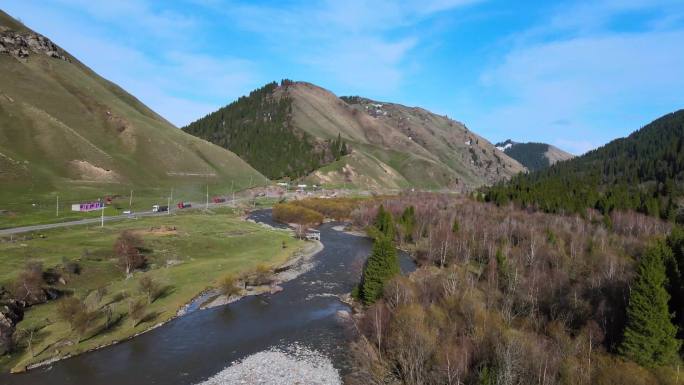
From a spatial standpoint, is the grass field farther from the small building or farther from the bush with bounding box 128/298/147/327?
the small building

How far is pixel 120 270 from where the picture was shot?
7525 centimetres

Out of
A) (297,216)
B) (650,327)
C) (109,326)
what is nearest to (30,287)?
(109,326)

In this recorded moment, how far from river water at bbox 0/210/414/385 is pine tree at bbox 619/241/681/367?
89.9 ft

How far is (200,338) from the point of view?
52.4 meters

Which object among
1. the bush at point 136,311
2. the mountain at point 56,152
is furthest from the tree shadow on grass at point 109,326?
the mountain at point 56,152

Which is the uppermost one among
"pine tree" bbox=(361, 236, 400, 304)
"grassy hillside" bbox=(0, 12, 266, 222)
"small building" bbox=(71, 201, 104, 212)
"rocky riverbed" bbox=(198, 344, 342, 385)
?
"grassy hillside" bbox=(0, 12, 266, 222)

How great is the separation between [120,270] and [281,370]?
44061 millimetres

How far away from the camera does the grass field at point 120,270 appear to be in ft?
164

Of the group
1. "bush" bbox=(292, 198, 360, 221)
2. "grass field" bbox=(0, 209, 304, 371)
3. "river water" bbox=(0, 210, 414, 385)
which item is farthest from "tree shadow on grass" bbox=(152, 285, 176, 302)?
"bush" bbox=(292, 198, 360, 221)

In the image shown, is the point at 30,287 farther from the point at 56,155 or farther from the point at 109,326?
the point at 56,155

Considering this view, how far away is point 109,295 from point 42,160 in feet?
387

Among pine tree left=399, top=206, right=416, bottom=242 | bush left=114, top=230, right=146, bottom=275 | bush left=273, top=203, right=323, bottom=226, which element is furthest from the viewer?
bush left=273, top=203, right=323, bottom=226

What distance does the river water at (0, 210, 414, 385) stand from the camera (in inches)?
1658

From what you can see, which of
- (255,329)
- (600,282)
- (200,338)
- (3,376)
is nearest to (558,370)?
(600,282)
